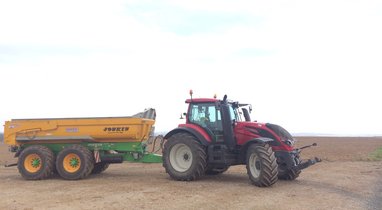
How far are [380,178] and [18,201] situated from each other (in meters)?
11.1

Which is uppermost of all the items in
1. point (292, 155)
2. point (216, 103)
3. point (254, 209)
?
point (216, 103)

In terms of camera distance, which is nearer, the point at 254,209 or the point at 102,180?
the point at 254,209

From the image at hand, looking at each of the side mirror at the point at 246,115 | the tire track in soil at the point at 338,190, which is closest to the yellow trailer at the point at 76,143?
the side mirror at the point at 246,115

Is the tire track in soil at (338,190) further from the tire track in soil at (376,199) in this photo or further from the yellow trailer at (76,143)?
the yellow trailer at (76,143)

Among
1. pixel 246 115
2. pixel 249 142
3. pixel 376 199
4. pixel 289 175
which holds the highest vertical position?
pixel 246 115

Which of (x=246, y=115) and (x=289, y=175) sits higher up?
(x=246, y=115)

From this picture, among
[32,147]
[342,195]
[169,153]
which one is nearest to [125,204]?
[169,153]

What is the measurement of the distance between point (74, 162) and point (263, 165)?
640cm

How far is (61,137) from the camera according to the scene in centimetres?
1527

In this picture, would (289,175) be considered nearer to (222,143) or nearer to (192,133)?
(222,143)

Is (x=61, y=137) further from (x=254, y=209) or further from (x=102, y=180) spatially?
(x=254, y=209)

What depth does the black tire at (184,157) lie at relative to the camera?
546 inches

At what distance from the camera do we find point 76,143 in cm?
1537

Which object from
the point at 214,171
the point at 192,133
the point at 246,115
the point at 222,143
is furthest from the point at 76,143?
the point at 246,115
